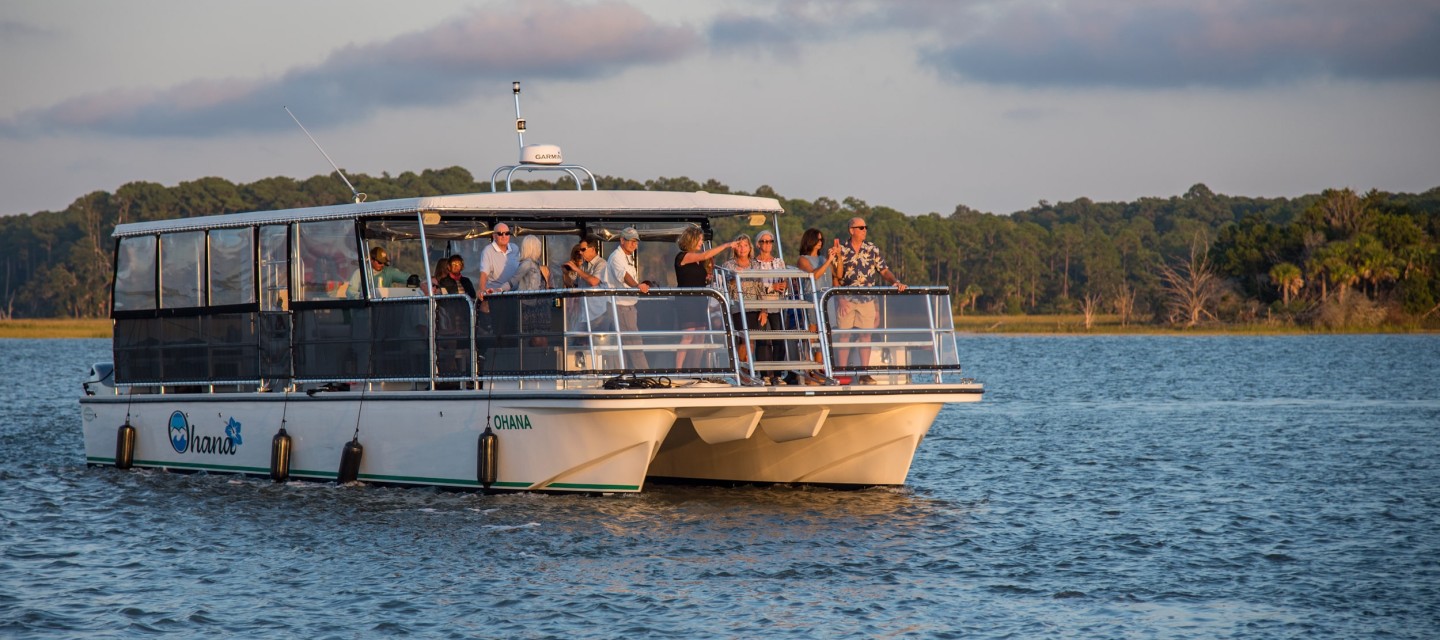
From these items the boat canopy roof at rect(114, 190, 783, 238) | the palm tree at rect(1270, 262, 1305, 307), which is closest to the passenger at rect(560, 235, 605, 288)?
the boat canopy roof at rect(114, 190, 783, 238)

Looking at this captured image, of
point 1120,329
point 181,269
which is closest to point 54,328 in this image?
point 1120,329

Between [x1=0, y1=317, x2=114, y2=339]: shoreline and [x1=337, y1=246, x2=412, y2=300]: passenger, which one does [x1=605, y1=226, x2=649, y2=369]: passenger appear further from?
[x1=0, y1=317, x2=114, y2=339]: shoreline

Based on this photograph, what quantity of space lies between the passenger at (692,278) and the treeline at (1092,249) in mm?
56527

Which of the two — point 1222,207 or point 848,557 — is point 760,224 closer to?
point 848,557

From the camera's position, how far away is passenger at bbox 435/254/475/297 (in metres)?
16.5

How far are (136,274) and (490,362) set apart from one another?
5579mm

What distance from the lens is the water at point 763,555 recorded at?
38.1 feet

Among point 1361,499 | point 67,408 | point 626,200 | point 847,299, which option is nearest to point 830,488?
point 847,299

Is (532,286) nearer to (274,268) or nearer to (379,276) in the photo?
(379,276)

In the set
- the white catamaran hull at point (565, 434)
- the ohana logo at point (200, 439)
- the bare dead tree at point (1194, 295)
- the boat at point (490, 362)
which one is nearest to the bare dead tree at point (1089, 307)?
the bare dead tree at point (1194, 295)

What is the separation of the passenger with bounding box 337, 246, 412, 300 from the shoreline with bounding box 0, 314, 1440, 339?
6254 cm

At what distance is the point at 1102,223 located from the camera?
497ft

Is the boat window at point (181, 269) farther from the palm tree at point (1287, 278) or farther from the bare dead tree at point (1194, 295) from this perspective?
the bare dead tree at point (1194, 295)

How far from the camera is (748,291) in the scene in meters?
15.8
